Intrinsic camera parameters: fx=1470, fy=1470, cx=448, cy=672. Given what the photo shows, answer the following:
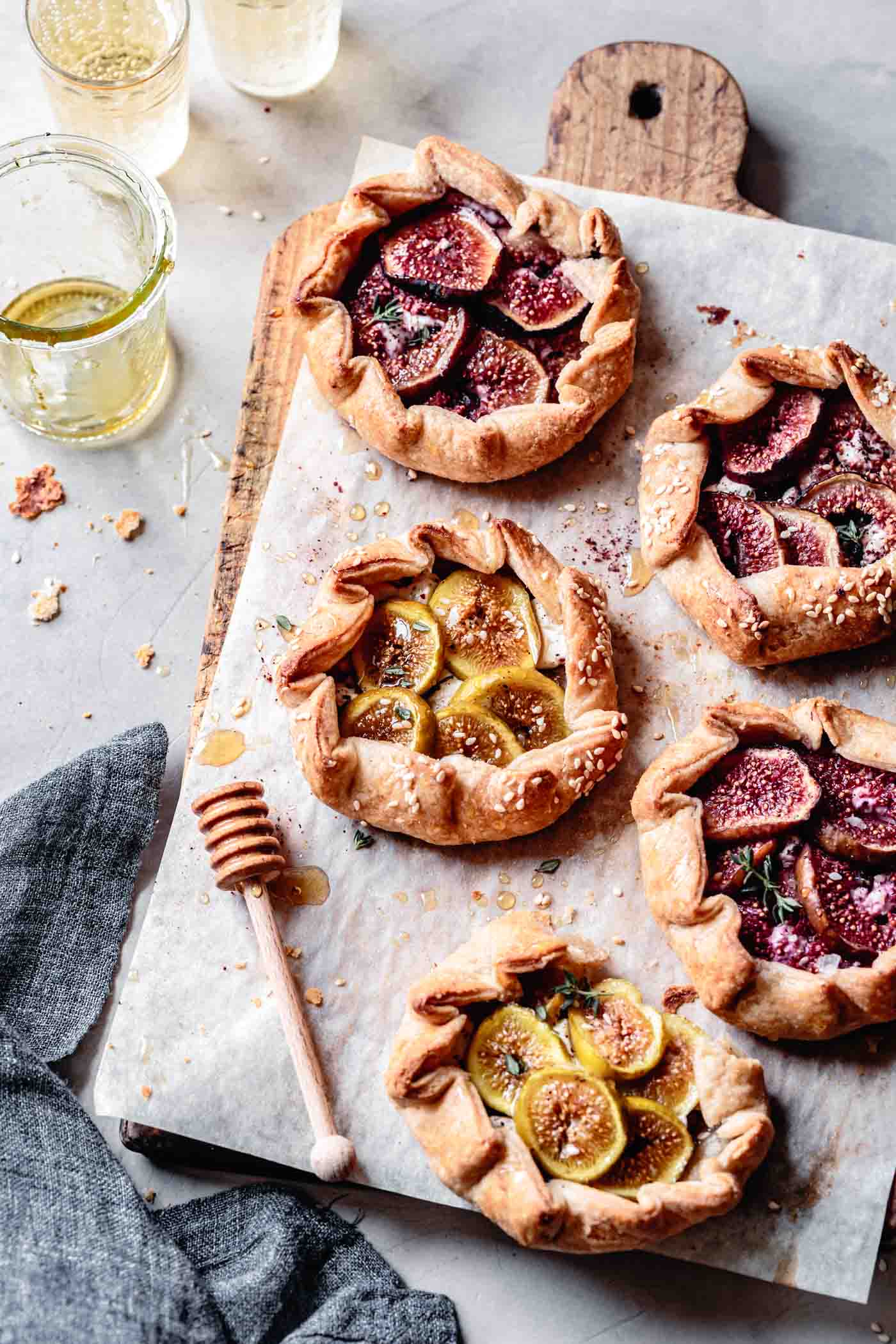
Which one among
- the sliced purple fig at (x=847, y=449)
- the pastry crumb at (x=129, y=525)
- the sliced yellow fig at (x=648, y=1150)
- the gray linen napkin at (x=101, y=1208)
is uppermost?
the sliced purple fig at (x=847, y=449)

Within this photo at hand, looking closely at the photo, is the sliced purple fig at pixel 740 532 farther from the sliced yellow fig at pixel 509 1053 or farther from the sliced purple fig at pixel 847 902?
the sliced yellow fig at pixel 509 1053

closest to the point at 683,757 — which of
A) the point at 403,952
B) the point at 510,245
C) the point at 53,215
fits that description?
the point at 403,952

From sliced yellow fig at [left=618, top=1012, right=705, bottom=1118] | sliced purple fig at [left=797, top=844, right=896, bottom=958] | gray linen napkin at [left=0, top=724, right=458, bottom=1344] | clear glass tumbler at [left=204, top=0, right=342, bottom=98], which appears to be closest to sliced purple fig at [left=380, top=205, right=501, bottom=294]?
clear glass tumbler at [left=204, top=0, right=342, bottom=98]

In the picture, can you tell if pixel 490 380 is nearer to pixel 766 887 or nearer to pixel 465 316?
pixel 465 316

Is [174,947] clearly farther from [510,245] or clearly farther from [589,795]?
[510,245]

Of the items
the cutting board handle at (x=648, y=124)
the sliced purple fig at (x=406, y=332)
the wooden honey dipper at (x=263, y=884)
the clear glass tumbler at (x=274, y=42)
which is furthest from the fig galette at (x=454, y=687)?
the clear glass tumbler at (x=274, y=42)

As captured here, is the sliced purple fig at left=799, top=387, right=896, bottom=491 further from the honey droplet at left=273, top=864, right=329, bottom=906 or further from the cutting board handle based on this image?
the honey droplet at left=273, top=864, right=329, bottom=906
